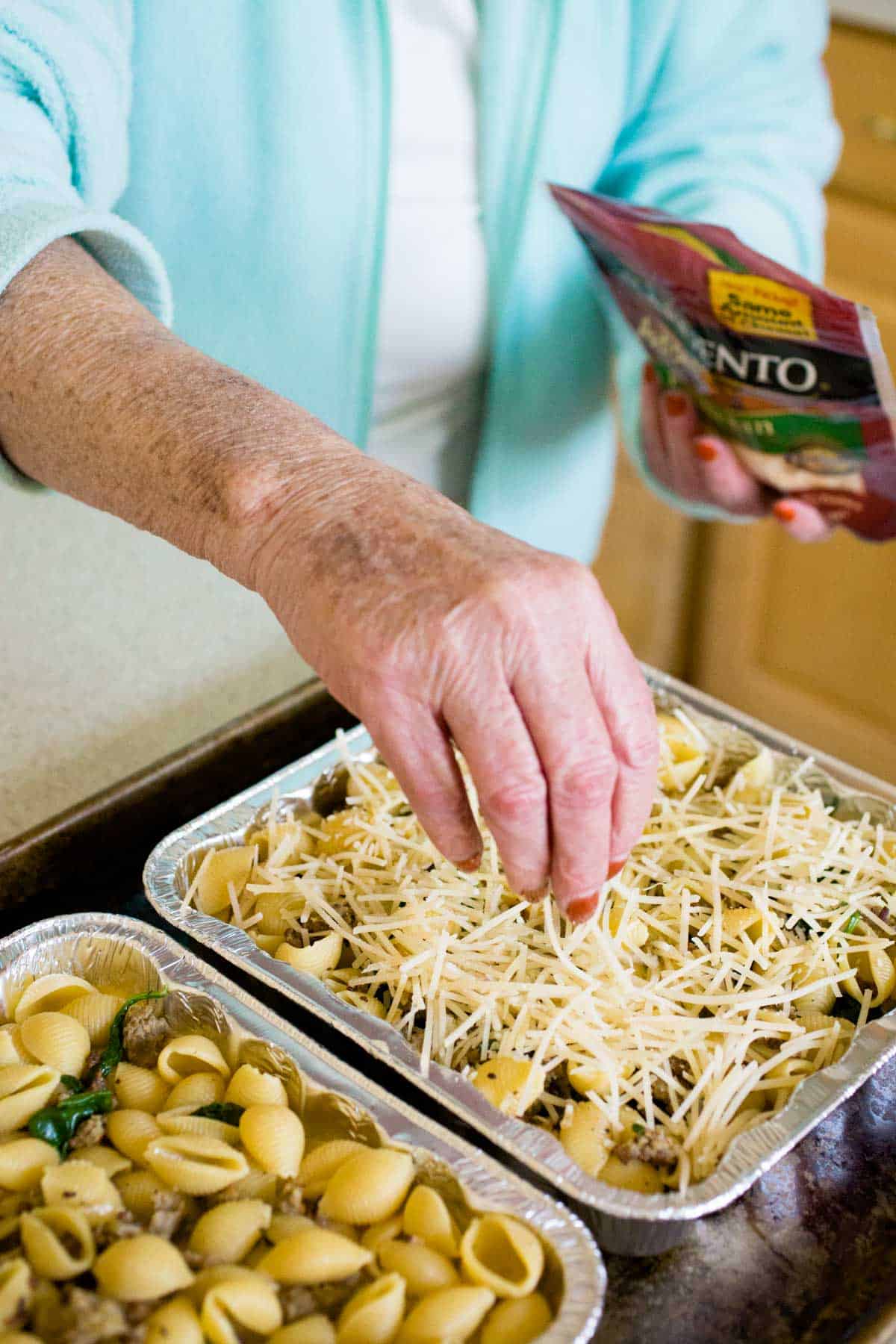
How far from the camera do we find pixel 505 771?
72 centimetres

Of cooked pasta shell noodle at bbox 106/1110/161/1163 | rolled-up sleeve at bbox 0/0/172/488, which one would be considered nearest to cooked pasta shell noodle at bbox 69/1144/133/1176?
cooked pasta shell noodle at bbox 106/1110/161/1163

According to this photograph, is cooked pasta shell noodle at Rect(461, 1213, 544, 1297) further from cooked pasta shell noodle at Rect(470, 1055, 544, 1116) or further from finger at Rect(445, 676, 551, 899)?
finger at Rect(445, 676, 551, 899)

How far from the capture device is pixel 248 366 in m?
1.27

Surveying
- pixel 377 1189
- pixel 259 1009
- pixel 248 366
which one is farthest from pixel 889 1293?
pixel 248 366

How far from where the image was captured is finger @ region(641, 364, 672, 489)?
1415mm

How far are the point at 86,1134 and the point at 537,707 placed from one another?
0.39 metres

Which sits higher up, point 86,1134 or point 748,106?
point 748,106

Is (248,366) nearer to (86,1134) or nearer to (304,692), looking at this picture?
(304,692)

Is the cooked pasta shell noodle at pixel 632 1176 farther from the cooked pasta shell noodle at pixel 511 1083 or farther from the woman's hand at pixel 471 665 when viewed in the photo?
the woman's hand at pixel 471 665

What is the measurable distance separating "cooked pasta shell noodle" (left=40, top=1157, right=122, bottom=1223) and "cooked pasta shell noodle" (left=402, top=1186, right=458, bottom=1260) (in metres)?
0.17

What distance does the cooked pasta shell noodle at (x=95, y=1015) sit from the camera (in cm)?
84

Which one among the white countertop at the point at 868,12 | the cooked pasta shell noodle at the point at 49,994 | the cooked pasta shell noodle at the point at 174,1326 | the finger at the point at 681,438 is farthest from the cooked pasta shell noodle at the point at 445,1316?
the white countertop at the point at 868,12

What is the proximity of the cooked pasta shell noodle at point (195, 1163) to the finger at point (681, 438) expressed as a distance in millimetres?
900

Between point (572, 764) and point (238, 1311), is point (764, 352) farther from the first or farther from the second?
point (238, 1311)
